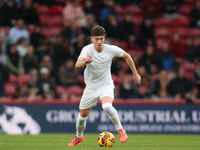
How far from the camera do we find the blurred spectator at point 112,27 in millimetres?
15336

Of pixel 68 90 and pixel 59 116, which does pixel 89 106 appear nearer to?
pixel 59 116

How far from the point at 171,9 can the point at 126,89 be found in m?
5.28

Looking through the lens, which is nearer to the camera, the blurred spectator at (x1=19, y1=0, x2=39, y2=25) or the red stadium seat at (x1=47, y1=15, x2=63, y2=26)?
the blurred spectator at (x1=19, y1=0, x2=39, y2=25)

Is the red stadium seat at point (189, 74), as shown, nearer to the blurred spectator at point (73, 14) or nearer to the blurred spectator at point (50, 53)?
the blurred spectator at point (73, 14)

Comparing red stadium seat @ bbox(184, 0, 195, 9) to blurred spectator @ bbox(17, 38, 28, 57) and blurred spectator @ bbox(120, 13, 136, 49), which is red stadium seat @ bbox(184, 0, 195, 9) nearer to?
blurred spectator @ bbox(120, 13, 136, 49)

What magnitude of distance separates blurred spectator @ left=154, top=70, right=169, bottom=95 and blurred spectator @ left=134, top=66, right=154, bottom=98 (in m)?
0.17

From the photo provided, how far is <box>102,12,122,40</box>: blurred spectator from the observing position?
50.3 feet

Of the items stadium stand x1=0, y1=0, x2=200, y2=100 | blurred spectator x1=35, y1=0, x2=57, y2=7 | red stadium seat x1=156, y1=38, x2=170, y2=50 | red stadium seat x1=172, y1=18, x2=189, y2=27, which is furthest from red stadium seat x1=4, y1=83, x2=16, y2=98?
red stadium seat x1=172, y1=18, x2=189, y2=27

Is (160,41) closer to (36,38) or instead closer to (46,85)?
(36,38)

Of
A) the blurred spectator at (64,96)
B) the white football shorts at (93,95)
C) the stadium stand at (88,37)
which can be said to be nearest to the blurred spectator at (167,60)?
the stadium stand at (88,37)

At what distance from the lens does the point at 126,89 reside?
1357 cm

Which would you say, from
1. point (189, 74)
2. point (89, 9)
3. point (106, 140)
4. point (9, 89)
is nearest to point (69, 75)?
point (9, 89)

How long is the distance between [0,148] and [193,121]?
731 centimetres

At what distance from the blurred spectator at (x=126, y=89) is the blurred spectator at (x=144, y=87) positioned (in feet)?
0.78
